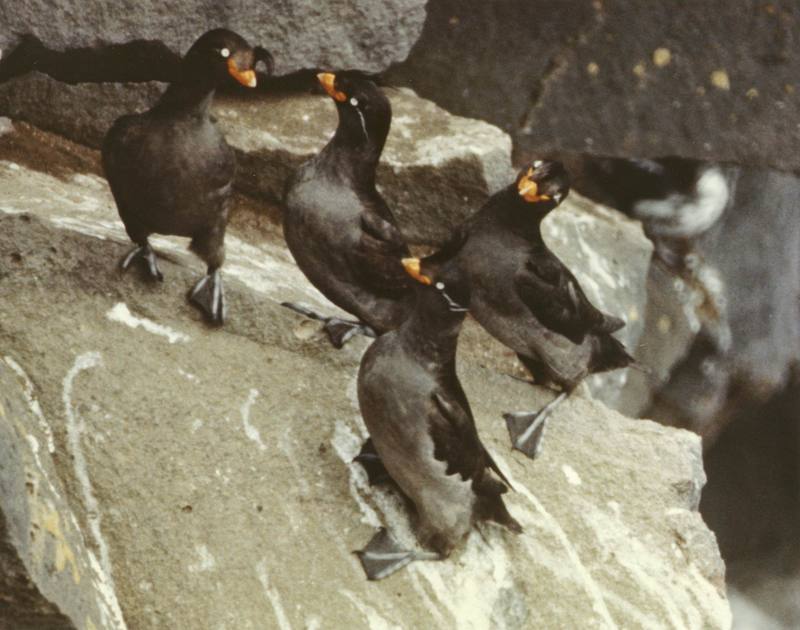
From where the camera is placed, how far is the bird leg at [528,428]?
3096mm

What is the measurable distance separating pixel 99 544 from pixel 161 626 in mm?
185

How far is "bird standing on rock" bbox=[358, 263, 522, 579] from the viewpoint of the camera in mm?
2586

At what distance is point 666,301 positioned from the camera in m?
4.80

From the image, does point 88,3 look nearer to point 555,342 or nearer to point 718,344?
point 555,342

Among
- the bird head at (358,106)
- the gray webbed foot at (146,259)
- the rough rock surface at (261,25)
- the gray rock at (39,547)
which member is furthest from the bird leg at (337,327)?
the rough rock surface at (261,25)

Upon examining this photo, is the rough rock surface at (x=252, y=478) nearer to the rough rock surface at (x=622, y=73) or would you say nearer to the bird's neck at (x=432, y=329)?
the bird's neck at (x=432, y=329)

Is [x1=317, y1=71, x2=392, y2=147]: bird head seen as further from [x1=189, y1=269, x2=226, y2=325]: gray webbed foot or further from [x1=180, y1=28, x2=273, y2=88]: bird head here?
[x1=189, y1=269, x2=226, y2=325]: gray webbed foot

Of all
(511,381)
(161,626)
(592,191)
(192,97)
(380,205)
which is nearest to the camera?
(161,626)

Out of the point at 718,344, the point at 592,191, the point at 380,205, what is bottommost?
the point at 718,344

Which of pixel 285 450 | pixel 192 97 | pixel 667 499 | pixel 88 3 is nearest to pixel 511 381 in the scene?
pixel 667 499

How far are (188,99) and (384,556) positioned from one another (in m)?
0.95

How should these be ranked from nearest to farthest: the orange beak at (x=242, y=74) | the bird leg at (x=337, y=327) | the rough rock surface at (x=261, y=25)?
the orange beak at (x=242, y=74), the bird leg at (x=337, y=327), the rough rock surface at (x=261, y=25)

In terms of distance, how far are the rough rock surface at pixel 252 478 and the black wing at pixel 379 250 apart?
22 centimetres

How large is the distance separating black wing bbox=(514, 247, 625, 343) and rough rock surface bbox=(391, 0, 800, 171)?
148 centimetres
